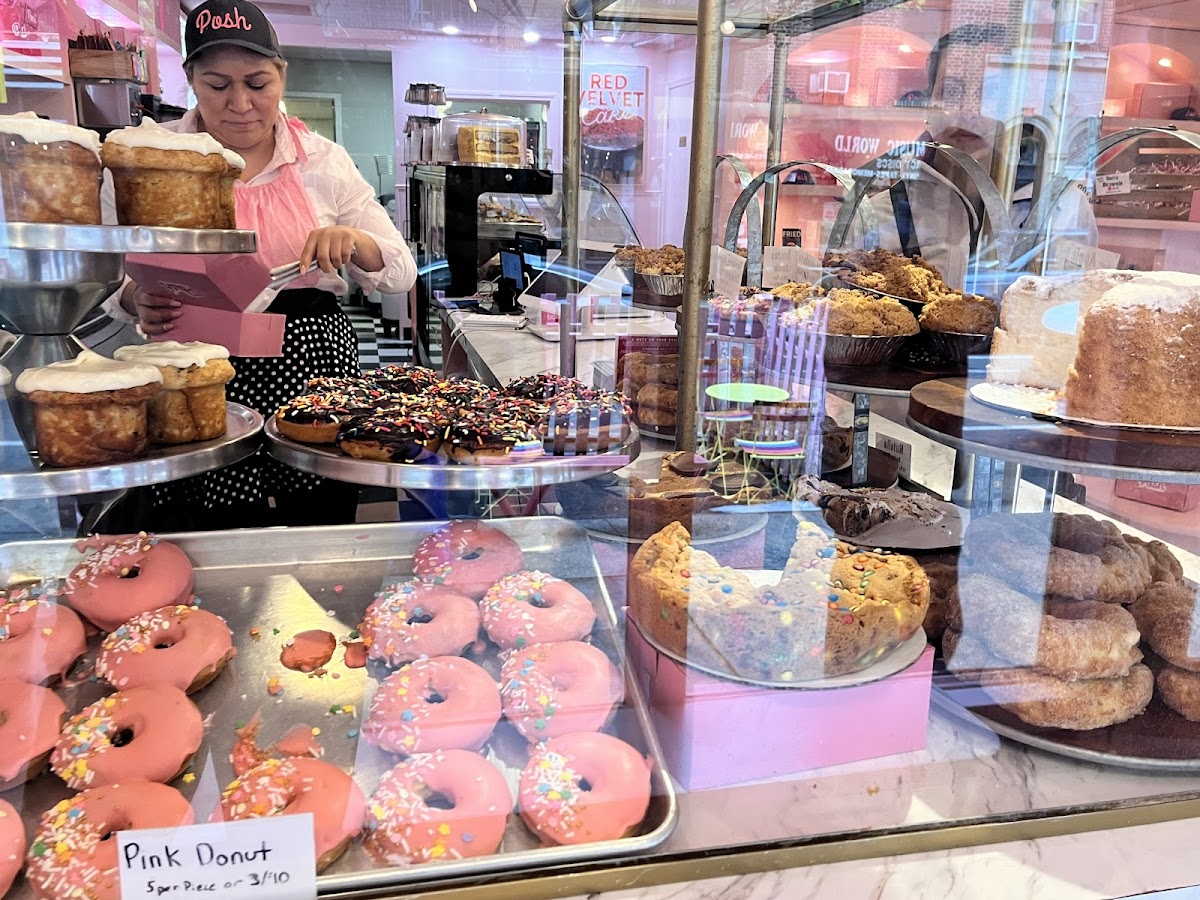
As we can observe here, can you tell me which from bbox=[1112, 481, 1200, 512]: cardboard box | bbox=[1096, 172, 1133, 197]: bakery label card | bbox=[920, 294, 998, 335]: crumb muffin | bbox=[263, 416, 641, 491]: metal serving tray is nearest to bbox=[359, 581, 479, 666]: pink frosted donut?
bbox=[263, 416, 641, 491]: metal serving tray

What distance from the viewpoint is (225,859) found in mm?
810

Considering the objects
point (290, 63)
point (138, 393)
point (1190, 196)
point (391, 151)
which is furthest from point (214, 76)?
point (1190, 196)

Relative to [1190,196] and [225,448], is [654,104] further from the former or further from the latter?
[1190,196]

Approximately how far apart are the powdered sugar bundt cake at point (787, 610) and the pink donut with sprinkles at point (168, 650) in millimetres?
530

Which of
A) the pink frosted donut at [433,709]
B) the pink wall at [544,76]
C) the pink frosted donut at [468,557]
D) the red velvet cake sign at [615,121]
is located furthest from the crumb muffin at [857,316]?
the pink frosted donut at [433,709]

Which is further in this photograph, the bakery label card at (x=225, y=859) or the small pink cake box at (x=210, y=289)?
the small pink cake box at (x=210, y=289)

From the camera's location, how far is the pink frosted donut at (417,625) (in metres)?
1.12

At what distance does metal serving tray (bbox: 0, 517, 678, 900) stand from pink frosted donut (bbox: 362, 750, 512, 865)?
2cm

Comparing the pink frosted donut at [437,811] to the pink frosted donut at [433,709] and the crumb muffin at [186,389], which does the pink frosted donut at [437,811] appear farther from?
the crumb muffin at [186,389]

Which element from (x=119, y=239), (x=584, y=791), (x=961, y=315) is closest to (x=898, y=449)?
(x=961, y=315)

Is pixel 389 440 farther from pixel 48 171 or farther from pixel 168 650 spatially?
pixel 48 171

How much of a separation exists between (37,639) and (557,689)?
63 cm

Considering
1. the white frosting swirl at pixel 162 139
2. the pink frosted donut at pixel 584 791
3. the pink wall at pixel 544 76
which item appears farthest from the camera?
the pink wall at pixel 544 76

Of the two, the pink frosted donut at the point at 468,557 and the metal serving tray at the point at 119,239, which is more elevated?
the metal serving tray at the point at 119,239
